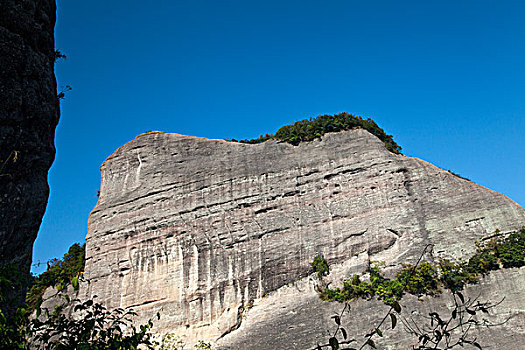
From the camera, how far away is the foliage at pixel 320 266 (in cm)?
2281

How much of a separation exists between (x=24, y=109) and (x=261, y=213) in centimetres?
2018

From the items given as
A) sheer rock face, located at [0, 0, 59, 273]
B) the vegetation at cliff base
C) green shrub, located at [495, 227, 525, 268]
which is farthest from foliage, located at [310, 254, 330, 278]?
sheer rock face, located at [0, 0, 59, 273]

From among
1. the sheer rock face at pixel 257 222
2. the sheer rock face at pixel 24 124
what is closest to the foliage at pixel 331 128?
the sheer rock face at pixel 257 222

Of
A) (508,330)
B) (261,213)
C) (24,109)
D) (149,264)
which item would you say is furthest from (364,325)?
(24,109)

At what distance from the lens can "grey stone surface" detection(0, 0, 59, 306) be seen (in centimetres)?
493

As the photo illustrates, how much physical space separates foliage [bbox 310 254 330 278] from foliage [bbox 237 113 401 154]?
717cm

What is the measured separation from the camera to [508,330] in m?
18.1

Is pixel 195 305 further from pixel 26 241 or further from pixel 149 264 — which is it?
pixel 26 241

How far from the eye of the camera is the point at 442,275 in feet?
67.2

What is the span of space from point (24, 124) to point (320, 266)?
763 inches

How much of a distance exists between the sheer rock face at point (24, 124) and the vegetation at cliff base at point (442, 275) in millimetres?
16817

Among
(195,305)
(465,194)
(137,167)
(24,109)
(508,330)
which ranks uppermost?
(137,167)

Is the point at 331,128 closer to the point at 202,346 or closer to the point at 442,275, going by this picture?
the point at 442,275

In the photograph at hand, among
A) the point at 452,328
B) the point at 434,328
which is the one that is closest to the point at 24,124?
the point at 434,328
